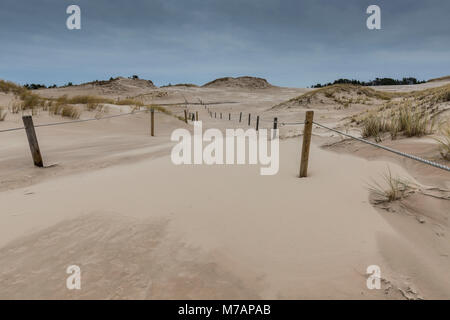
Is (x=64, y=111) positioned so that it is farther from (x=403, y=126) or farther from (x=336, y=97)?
(x=336, y=97)

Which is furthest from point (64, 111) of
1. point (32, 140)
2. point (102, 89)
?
point (102, 89)

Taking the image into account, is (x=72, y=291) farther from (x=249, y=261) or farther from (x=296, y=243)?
(x=296, y=243)

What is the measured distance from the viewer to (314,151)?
21.5 ft

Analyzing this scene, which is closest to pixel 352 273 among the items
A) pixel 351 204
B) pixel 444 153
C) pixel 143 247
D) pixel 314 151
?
pixel 351 204

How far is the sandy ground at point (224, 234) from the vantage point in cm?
181

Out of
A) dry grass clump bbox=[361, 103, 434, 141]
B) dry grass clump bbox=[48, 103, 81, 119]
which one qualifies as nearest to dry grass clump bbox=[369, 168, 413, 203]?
dry grass clump bbox=[361, 103, 434, 141]

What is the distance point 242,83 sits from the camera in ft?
285

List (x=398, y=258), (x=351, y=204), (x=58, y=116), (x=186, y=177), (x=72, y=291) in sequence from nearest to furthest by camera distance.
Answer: (x=72, y=291) < (x=398, y=258) < (x=351, y=204) < (x=186, y=177) < (x=58, y=116)

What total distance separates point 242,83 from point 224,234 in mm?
89413

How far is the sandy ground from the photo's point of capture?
1.81m

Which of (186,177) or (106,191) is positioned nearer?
(106,191)

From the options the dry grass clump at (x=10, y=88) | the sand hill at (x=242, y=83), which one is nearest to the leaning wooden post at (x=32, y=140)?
the dry grass clump at (x=10, y=88)

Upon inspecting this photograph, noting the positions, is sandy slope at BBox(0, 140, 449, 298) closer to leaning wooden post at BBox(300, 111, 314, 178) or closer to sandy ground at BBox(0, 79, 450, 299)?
sandy ground at BBox(0, 79, 450, 299)

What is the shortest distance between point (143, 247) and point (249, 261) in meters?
1.04
